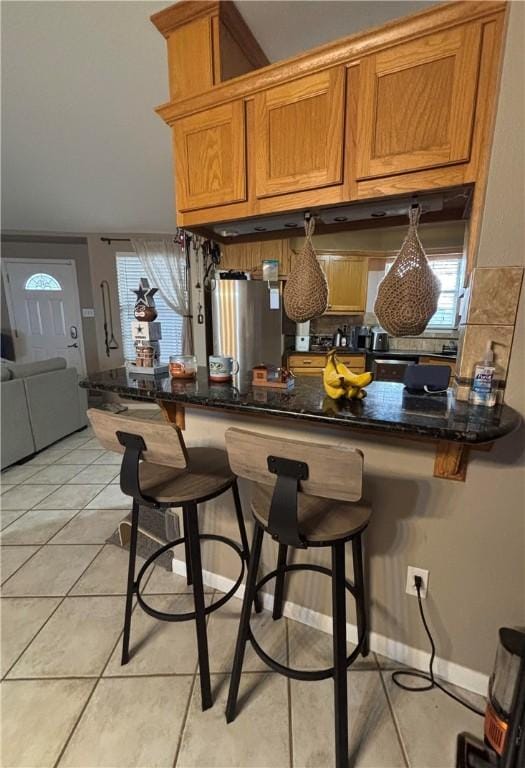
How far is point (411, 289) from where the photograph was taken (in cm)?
107

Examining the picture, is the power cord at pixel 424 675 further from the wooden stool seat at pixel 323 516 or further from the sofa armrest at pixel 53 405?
the sofa armrest at pixel 53 405

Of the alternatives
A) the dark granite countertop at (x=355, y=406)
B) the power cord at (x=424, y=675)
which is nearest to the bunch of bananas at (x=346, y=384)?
the dark granite countertop at (x=355, y=406)

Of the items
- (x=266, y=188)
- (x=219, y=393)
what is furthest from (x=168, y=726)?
(x=266, y=188)

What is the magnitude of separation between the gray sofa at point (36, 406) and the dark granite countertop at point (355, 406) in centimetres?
221

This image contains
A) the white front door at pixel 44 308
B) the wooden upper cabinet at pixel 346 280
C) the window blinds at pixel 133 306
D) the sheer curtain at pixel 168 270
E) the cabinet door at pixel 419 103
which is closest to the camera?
the cabinet door at pixel 419 103

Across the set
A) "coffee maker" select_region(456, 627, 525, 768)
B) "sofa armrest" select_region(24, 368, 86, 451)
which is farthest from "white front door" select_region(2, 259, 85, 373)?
"coffee maker" select_region(456, 627, 525, 768)

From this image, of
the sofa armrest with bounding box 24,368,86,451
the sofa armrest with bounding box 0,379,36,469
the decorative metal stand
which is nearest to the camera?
the decorative metal stand

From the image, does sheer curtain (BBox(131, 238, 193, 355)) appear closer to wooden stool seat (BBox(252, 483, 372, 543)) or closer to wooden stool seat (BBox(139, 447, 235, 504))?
wooden stool seat (BBox(139, 447, 235, 504))

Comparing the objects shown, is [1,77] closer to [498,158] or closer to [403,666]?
[498,158]

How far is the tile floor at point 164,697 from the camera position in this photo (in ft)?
3.58

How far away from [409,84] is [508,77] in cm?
26

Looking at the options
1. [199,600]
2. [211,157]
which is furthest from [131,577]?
[211,157]

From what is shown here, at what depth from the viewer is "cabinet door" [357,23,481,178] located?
934mm

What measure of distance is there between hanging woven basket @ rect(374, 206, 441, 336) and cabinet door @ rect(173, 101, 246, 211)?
0.64 metres
